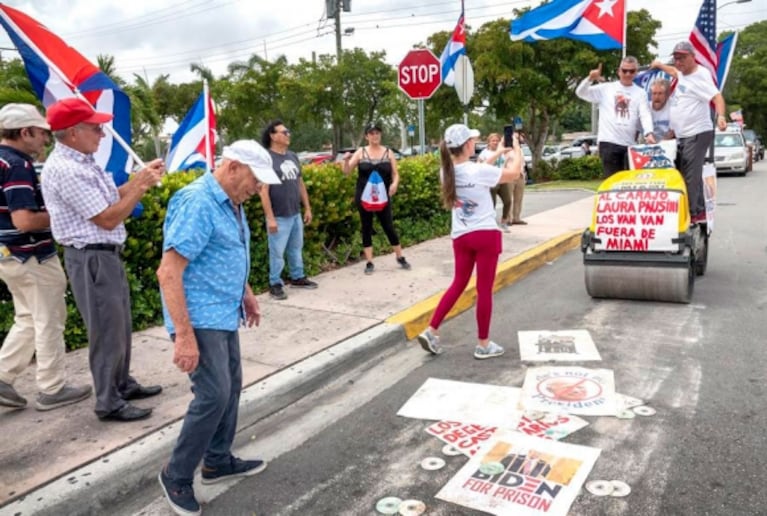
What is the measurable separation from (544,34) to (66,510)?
26.7ft

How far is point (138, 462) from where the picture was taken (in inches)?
132

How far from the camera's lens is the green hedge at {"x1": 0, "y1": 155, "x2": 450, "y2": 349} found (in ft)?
18.2

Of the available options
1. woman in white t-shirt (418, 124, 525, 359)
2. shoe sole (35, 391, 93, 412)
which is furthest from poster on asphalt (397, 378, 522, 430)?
shoe sole (35, 391, 93, 412)

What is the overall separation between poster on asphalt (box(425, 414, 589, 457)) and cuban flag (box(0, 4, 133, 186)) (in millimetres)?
2682

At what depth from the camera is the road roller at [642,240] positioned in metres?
5.87

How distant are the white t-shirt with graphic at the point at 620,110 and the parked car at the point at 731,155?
16.9 metres

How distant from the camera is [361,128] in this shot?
3738cm

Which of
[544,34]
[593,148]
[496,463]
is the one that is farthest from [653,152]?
[593,148]

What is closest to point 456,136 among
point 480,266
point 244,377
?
point 480,266

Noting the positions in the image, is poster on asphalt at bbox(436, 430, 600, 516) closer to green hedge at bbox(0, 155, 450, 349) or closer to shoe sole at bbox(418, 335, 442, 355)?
shoe sole at bbox(418, 335, 442, 355)

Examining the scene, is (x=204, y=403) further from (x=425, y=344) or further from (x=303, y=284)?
(x=303, y=284)

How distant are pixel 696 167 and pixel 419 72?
14.4ft

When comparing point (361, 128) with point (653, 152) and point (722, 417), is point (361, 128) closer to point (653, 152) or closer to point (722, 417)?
point (653, 152)

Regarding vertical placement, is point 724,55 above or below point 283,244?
above
